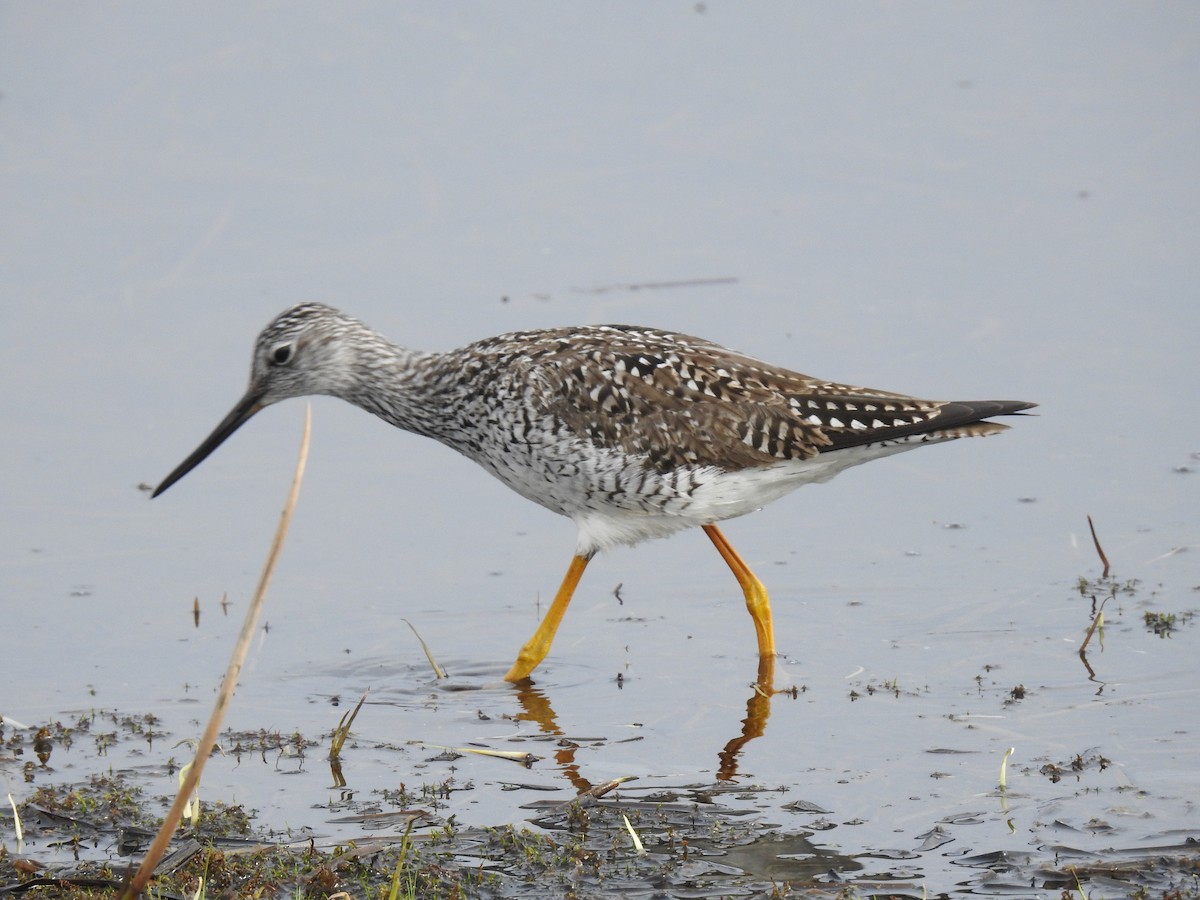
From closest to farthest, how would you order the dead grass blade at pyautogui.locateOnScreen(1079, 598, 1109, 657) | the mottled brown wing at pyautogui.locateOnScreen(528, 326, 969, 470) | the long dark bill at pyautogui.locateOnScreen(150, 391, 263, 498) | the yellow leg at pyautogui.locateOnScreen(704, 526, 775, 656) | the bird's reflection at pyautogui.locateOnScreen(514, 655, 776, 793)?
the bird's reflection at pyautogui.locateOnScreen(514, 655, 776, 793) < the dead grass blade at pyautogui.locateOnScreen(1079, 598, 1109, 657) < the mottled brown wing at pyautogui.locateOnScreen(528, 326, 969, 470) < the yellow leg at pyautogui.locateOnScreen(704, 526, 775, 656) < the long dark bill at pyautogui.locateOnScreen(150, 391, 263, 498)

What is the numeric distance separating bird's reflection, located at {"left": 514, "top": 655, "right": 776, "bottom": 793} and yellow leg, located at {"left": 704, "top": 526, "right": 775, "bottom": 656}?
100 mm

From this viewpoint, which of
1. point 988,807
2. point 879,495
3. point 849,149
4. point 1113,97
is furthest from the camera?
point 1113,97

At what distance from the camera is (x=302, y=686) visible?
8289 mm

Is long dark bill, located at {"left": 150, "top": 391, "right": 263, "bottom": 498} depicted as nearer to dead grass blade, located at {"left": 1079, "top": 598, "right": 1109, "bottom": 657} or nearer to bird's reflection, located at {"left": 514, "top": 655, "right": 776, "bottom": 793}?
bird's reflection, located at {"left": 514, "top": 655, "right": 776, "bottom": 793}

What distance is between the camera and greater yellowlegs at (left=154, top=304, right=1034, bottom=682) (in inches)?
328

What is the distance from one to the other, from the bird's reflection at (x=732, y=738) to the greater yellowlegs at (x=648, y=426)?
0.16m

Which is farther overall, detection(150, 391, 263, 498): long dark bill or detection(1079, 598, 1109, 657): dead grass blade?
detection(150, 391, 263, 498): long dark bill

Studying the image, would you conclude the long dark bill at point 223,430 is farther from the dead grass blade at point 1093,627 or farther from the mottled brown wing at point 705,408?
the dead grass blade at point 1093,627

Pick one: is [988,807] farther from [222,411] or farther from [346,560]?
[222,411]

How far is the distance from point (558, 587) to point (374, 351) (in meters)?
1.62

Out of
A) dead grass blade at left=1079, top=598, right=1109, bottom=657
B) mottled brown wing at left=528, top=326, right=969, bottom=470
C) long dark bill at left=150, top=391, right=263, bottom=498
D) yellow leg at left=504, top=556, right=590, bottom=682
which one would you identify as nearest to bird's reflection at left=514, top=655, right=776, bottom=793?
yellow leg at left=504, top=556, right=590, bottom=682

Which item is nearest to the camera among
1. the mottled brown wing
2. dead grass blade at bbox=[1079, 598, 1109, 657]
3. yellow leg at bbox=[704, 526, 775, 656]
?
dead grass blade at bbox=[1079, 598, 1109, 657]

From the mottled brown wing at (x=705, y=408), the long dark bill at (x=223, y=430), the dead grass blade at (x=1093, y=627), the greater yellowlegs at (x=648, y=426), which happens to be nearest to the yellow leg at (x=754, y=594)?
the greater yellowlegs at (x=648, y=426)

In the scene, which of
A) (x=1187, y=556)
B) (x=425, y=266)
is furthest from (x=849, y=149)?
(x=1187, y=556)
